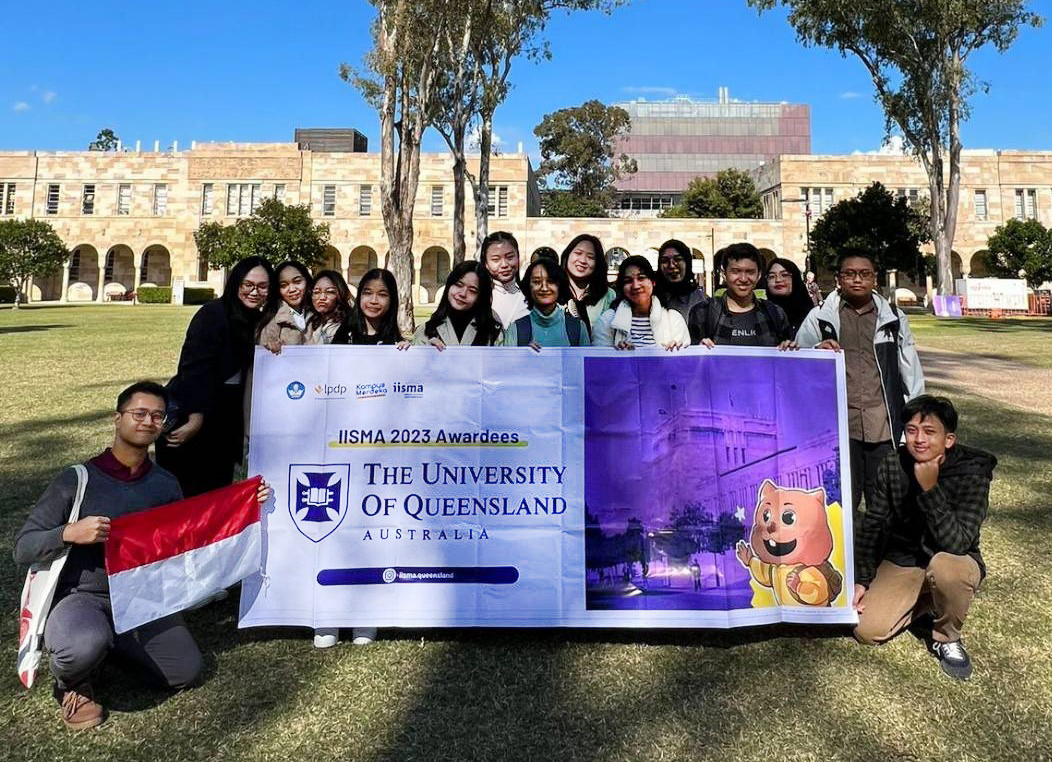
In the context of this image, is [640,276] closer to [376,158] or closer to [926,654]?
[926,654]

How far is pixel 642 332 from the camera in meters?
3.68

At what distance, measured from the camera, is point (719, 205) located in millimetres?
52531

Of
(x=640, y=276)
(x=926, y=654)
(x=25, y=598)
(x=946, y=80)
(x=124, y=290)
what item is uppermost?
(x=946, y=80)

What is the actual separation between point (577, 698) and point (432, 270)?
4793 centimetres

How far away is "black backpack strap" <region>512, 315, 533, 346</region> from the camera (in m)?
3.70

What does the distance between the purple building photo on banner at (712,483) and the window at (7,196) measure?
59766 millimetres

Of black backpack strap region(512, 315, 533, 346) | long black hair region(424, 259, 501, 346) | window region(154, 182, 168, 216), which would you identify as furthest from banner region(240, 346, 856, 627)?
window region(154, 182, 168, 216)

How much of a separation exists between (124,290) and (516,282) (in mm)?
52014

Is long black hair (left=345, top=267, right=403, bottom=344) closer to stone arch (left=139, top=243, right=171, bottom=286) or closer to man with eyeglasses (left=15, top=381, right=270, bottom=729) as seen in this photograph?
man with eyeglasses (left=15, top=381, right=270, bottom=729)

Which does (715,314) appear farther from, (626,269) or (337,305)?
(337,305)

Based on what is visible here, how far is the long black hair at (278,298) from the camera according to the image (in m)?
3.69

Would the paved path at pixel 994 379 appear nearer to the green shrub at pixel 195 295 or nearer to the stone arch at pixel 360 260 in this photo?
the stone arch at pixel 360 260

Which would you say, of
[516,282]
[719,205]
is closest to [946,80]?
[719,205]

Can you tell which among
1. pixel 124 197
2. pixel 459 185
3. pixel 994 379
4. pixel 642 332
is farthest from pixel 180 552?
pixel 124 197
